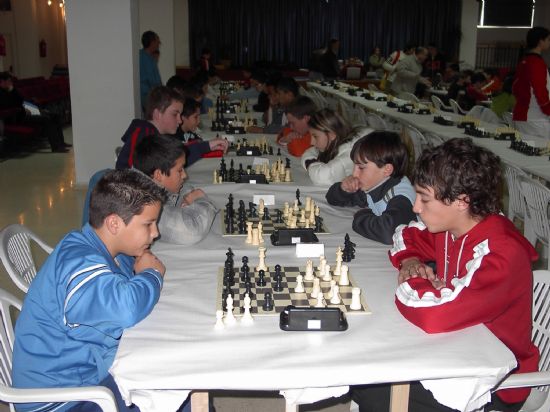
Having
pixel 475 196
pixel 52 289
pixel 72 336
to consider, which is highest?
pixel 475 196

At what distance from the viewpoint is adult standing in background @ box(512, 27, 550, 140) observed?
6.22m

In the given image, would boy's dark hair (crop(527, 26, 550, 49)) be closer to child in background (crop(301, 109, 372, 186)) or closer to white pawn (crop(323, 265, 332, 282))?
child in background (crop(301, 109, 372, 186))

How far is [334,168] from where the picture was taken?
391 centimetres

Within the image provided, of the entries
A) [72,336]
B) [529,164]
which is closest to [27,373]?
[72,336]

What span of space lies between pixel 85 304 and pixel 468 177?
1.26m

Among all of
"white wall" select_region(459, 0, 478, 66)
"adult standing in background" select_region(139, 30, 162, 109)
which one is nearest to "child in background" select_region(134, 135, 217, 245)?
"adult standing in background" select_region(139, 30, 162, 109)

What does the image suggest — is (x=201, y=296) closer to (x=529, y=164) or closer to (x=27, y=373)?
(x=27, y=373)

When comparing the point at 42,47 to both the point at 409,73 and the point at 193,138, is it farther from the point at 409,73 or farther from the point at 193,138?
the point at 193,138

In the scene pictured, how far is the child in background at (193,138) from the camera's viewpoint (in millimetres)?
4664

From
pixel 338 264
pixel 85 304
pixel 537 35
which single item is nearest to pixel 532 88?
pixel 537 35

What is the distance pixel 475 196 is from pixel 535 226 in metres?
2.25

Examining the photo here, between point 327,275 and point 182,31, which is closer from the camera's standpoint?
point 327,275

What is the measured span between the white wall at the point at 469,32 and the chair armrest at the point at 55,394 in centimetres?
1880

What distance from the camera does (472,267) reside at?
1.88 metres
